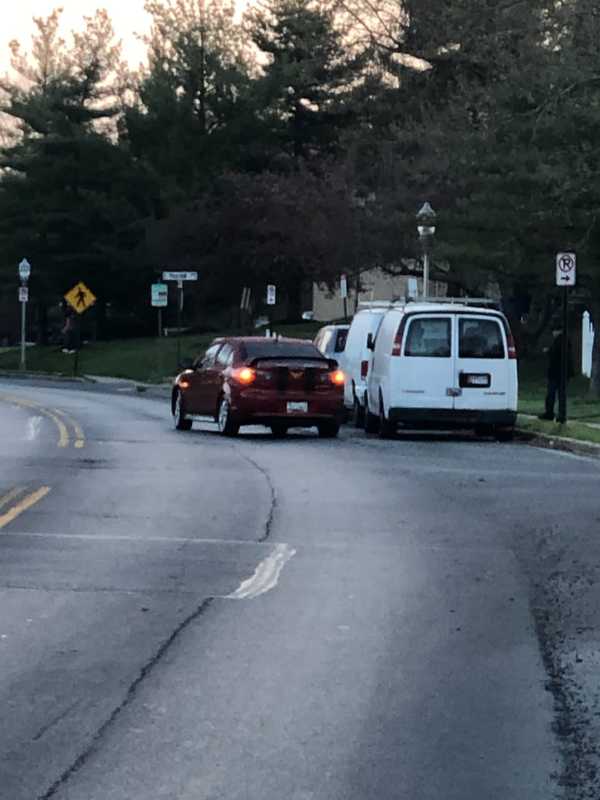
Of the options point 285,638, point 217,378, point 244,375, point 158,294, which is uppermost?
point 158,294

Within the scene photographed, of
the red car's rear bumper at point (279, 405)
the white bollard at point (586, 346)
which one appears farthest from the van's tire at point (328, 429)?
the white bollard at point (586, 346)

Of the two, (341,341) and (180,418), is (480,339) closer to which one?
(180,418)

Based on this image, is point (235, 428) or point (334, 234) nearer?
point (235, 428)

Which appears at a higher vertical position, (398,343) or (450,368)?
(398,343)

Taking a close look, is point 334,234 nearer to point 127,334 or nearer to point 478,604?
point 127,334

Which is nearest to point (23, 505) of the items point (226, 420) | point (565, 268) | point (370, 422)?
point (226, 420)

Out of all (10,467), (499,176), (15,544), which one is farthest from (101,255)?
(15,544)

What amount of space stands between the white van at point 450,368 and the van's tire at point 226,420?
2382mm

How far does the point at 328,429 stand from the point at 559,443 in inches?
155

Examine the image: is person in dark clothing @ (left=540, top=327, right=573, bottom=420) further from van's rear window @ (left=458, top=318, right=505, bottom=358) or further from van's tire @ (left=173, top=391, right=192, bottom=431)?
van's tire @ (left=173, top=391, right=192, bottom=431)

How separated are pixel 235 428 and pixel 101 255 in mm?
48079

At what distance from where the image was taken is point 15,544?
1459 centimetres

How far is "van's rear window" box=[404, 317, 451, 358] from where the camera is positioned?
29.1 meters

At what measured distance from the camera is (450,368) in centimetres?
2917
